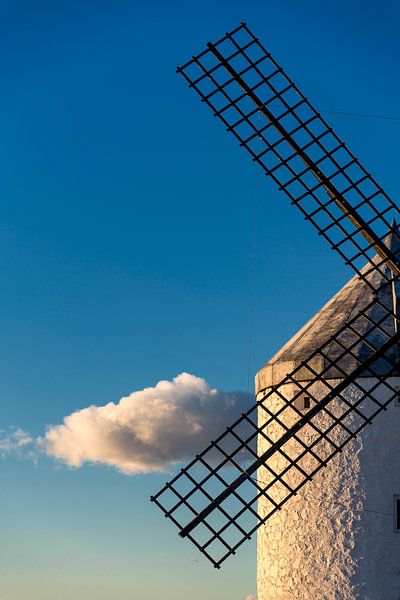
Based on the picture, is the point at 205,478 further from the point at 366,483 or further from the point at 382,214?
the point at 382,214

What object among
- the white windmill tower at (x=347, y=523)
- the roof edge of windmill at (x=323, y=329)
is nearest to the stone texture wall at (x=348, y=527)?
the white windmill tower at (x=347, y=523)

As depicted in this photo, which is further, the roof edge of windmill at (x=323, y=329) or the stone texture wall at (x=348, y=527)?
the roof edge of windmill at (x=323, y=329)

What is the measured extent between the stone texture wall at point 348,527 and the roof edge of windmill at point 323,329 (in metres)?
0.71

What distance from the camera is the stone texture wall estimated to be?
44.4ft

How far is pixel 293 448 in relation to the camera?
47.5 ft

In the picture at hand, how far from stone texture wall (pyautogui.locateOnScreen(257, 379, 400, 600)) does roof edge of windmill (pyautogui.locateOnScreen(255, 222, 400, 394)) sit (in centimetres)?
71

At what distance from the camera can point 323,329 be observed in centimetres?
1535

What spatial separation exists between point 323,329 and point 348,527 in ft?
10.8

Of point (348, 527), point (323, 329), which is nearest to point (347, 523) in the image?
point (348, 527)

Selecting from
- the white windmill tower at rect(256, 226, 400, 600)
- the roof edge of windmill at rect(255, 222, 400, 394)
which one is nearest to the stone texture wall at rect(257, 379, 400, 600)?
the white windmill tower at rect(256, 226, 400, 600)

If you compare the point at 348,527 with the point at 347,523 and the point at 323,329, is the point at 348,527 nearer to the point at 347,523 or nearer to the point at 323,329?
the point at 347,523

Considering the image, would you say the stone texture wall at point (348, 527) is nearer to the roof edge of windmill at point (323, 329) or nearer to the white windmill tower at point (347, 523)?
the white windmill tower at point (347, 523)

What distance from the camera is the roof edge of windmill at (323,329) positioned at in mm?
14913

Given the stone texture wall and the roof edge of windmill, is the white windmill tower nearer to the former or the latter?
the stone texture wall
